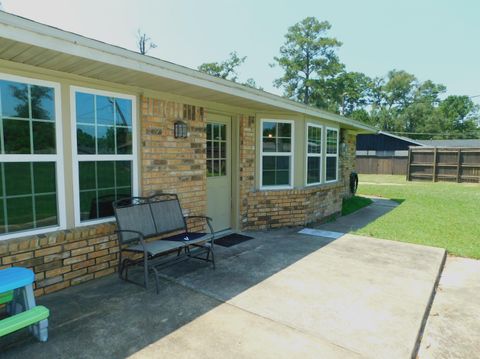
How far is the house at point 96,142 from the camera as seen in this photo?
9.99 ft

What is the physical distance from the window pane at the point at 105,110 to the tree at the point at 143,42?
24.1 metres

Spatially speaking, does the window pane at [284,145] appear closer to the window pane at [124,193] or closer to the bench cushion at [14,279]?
the window pane at [124,193]

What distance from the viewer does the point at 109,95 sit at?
3857 millimetres

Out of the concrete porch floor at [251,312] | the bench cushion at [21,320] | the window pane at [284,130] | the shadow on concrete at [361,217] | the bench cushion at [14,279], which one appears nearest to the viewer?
the bench cushion at [21,320]

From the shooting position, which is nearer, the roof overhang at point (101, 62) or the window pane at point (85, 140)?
the roof overhang at point (101, 62)

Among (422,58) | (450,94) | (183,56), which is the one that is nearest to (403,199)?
(183,56)

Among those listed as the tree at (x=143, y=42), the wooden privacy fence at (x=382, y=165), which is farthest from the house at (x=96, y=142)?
the tree at (x=143, y=42)

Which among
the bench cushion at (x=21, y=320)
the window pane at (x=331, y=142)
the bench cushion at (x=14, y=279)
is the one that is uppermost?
the window pane at (x=331, y=142)

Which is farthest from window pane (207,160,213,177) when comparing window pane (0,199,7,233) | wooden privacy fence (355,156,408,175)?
wooden privacy fence (355,156,408,175)

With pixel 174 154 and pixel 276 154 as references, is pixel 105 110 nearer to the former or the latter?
pixel 174 154

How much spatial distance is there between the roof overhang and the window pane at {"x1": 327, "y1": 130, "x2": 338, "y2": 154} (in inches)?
132

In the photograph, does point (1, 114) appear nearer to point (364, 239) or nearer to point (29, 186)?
point (29, 186)

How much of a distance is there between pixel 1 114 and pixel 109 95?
1166 millimetres

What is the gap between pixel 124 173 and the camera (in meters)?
4.11
